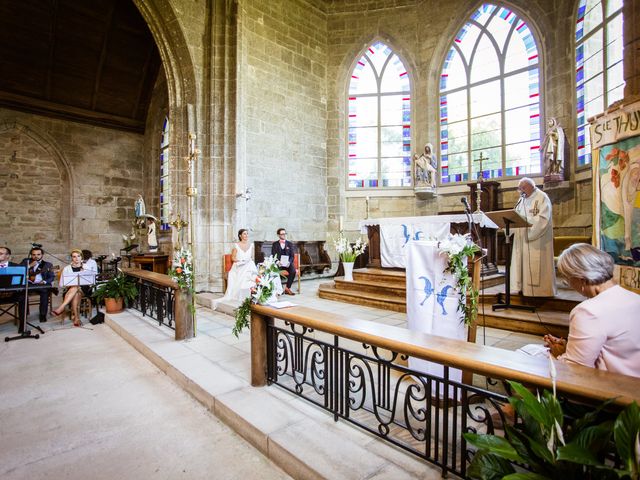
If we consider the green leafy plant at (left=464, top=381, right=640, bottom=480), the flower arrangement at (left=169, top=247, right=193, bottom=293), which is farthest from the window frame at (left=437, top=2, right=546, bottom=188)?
the green leafy plant at (left=464, top=381, right=640, bottom=480)

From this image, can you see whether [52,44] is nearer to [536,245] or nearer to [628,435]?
[536,245]

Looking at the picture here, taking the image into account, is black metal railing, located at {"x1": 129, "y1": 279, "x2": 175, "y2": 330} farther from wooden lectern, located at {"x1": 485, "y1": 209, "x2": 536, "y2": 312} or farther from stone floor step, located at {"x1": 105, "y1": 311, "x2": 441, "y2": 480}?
wooden lectern, located at {"x1": 485, "y1": 209, "x2": 536, "y2": 312}

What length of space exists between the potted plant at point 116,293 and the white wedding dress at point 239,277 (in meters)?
1.36

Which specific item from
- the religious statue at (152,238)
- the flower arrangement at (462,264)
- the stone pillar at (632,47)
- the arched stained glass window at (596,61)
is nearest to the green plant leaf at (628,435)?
the flower arrangement at (462,264)

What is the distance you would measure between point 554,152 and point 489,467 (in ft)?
24.7

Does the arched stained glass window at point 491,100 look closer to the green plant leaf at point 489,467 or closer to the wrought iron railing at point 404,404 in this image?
the wrought iron railing at point 404,404

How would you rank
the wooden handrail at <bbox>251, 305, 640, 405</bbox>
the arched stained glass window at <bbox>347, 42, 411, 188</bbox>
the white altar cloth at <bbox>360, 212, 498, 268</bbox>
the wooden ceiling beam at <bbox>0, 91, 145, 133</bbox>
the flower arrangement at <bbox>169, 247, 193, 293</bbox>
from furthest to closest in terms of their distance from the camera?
1. the arched stained glass window at <bbox>347, 42, 411, 188</bbox>
2. the wooden ceiling beam at <bbox>0, 91, 145, 133</bbox>
3. the white altar cloth at <bbox>360, 212, 498, 268</bbox>
4. the flower arrangement at <bbox>169, 247, 193, 293</bbox>
5. the wooden handrail at <bbox>251, 305, 640, 405</bbox>

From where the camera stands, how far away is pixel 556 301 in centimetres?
452

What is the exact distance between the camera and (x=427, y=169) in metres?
9.33

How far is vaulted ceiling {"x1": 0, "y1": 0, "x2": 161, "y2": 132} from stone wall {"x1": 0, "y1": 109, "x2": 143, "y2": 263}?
0.57 m

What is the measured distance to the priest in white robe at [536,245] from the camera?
176 inches

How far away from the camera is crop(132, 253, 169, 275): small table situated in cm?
921

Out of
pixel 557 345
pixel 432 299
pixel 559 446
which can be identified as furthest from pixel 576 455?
pixel 432 299

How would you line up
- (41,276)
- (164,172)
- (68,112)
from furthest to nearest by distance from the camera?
(164,172), (68,112), (41,276)
